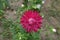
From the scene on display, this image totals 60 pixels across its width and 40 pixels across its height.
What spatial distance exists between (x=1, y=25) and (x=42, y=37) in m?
0.61

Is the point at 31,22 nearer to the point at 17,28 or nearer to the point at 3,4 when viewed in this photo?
the point at 17,28

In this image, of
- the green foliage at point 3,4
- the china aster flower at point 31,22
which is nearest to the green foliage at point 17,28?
the green foliage at point 3,4

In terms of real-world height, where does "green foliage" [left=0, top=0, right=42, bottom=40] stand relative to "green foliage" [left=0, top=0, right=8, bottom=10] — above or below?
below

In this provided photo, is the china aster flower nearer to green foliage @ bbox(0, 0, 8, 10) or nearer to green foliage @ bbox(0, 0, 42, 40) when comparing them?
green foliage @ bbox(0, 0, 42, 40)

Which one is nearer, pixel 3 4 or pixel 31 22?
pixel 31 22

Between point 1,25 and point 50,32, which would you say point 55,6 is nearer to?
point 50,32

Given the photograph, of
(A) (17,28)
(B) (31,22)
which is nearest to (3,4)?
(A) (17,28)

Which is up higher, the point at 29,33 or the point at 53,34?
the point at 29,33

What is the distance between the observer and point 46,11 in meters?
3.22

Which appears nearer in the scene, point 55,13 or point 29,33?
point 29,33

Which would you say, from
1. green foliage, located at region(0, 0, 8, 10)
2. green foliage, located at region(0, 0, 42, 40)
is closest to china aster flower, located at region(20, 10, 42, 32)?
green foliage, located at region(0, 0, 42, 40)

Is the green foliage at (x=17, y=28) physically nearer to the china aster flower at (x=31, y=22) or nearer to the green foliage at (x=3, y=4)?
the green foliage at (x=3, y=4)

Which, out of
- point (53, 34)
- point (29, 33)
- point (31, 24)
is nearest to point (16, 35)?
point (29, 33)

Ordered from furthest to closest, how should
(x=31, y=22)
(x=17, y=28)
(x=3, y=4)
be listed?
(x=3, y=4)
(x=17, y=28)
(x=31, y=22)
